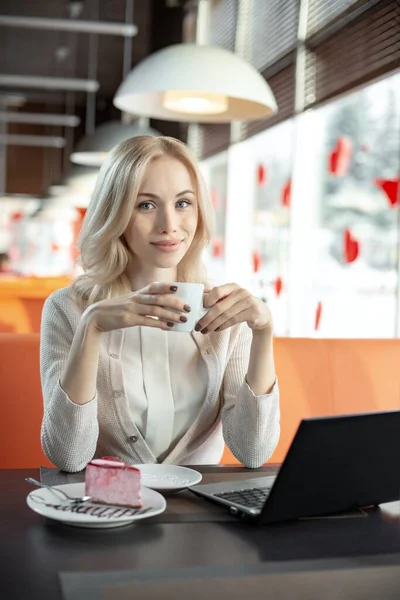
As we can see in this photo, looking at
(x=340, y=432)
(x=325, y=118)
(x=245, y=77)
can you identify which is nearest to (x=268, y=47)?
(x=325, y=118)

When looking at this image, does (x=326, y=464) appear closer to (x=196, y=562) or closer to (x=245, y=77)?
(x=196, y=562)

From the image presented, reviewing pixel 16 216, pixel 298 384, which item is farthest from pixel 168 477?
pixel 16 216

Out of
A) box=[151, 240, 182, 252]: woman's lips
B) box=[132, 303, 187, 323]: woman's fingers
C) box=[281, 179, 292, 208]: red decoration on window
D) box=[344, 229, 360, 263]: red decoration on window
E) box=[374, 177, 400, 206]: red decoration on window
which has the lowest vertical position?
box=[132, 303, 187, 323]: woman's fingers

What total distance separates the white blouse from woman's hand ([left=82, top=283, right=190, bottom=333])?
314mm

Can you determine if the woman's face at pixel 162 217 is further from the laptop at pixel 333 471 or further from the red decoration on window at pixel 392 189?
the red decoration on window at pixel 392 189

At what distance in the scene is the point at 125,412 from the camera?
1818 mm

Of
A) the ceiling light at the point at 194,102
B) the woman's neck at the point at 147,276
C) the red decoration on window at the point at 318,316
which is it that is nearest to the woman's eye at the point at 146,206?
the woman's neck at the point at 147,276

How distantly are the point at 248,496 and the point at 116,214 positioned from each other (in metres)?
0.75

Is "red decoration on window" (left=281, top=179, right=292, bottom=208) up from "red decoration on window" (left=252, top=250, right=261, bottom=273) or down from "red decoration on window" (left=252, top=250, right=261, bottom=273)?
up

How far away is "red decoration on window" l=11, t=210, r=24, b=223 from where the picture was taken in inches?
589

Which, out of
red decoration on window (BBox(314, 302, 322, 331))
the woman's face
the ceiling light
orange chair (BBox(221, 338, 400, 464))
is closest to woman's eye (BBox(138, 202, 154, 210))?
the woman's face

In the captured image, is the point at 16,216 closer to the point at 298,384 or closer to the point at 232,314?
the point at 298,384

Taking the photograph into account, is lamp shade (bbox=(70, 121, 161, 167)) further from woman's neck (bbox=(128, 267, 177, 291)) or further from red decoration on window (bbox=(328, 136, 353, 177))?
woman's neck (bbox=(128, 267, 177, 291))

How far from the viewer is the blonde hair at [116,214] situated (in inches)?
72.9
